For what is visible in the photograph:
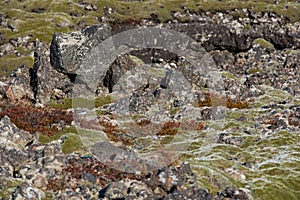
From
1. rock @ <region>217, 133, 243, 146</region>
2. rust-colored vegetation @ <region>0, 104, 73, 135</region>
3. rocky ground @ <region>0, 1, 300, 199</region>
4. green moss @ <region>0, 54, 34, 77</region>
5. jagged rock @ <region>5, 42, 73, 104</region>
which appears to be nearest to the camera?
rocky ground @ <region>0, 1, 300, 199</region>

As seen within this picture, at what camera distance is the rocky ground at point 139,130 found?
64.0ft

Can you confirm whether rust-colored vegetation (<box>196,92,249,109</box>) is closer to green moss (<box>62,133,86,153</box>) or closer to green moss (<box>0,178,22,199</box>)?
green moss (<box>62,133,86,153</box>)

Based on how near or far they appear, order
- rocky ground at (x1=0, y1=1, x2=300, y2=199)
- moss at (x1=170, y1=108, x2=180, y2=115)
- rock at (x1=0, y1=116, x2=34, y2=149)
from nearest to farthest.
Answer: rocky ground at (x1=0, y1=1, x2=300, y2=199), rock at (x1=0, y1=116, x2=34, y2=149), moss at (x1=170, y1=108, x2=180, y2=115)

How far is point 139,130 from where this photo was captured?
1277 inches

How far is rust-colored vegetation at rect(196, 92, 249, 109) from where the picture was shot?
38.8m

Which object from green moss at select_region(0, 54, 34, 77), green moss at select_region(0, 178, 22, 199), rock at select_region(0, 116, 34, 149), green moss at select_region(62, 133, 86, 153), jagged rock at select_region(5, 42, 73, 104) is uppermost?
green moss at select_region(0, 178, 22, 199)

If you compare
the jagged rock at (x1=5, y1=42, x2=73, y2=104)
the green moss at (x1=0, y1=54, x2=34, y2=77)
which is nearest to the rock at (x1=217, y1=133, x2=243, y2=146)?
the jagged rock at (x1=5, y1=42, x2=73, y2=104)

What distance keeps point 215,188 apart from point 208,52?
236 feet

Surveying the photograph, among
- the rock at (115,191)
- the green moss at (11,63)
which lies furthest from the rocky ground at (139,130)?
the green moss at (11,63)

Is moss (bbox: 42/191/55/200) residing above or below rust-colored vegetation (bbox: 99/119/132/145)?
above

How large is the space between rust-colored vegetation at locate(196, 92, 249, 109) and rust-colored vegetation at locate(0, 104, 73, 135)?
16369 millimetres

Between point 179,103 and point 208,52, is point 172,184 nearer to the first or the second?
point 179,103

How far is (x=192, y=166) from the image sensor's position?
73.2ft

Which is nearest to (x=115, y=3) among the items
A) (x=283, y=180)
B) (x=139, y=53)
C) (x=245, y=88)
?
(x=139, y=53)
